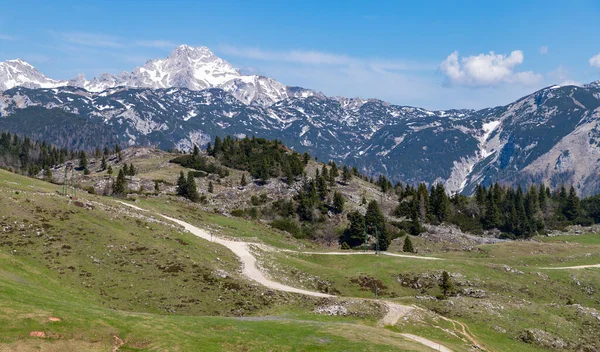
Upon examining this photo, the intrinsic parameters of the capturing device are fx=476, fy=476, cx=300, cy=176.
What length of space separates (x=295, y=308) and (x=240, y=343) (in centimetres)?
2259

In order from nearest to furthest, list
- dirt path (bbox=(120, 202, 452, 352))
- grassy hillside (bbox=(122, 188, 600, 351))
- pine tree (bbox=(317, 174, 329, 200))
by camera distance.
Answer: dirt path (bbox=(120, 202, 452, 352)) < grassy hillside (bbox=(122, 188, 600, 351)) < pine tree (bbox=(317, 174, 329, 200))

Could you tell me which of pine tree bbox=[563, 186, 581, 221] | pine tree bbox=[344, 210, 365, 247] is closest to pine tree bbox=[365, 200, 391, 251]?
pine tree bbox=[344, 210, 365, 247]

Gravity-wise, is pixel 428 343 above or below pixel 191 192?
below

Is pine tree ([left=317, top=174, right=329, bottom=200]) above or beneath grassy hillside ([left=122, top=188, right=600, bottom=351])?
above

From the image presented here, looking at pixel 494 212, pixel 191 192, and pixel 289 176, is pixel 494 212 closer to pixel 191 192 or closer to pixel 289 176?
pixel 289 176

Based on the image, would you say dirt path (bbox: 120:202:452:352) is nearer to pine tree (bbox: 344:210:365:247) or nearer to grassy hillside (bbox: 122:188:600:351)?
grassy hillside (bbox: 122:188:600:351)

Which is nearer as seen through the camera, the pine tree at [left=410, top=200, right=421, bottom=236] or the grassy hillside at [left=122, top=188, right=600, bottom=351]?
the grassy hillside at [left=122, top=188, right=600, bottom=351]

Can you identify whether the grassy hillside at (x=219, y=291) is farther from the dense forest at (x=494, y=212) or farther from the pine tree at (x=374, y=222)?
the dense forest at (x=494, y=212)

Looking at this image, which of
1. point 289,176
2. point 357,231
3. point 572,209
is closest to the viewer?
point 357,231

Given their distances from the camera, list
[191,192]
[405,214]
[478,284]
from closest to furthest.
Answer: [478,284]
[191,192]
[405,214]

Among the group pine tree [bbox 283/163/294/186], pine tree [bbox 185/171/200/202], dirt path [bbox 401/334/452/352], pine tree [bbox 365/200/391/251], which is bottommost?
dirt path [bbox 401/334/452/352]

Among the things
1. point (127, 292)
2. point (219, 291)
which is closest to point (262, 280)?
point (219, 291)

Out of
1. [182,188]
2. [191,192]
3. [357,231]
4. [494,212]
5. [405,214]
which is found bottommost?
[357,231]

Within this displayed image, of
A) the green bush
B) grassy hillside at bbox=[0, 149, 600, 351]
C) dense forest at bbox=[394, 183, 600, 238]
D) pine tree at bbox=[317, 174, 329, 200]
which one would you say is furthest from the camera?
pine tree at bbox=[317, 174, 329, 200]
